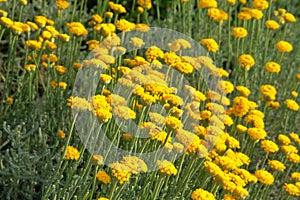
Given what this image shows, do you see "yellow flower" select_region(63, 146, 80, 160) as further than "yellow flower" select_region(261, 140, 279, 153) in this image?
No

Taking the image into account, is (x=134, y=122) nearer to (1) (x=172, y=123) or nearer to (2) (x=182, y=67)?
(2) (x=182, y=67)

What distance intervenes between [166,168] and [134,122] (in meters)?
0.51

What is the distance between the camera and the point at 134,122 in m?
2.75

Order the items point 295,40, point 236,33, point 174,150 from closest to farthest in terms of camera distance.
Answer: point 174,150, point 236,33, point 295,40

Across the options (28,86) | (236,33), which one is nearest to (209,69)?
(236,33)

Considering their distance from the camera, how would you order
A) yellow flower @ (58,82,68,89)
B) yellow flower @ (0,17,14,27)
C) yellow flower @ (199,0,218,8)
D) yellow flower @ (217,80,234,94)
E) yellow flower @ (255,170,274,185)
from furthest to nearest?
yellow flower @ (199,0,218,8), yellow flower @ (217,80,234,94), yellow flower @ (58,82,68,89), yellow flower @ (0,17,14,27), yellow flower @ (255,170,274,185)

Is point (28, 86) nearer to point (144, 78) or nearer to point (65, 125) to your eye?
point (65, 125)

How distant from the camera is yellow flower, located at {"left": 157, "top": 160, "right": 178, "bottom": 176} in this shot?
7.48ft

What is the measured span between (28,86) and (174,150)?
115cm

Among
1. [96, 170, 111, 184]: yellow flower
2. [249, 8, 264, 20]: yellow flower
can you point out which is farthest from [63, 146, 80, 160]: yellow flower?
[249, 8, 264, 20]: yellow flower

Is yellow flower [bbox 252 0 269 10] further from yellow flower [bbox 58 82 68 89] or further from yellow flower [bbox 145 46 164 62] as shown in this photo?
yellow flower [bbox 58 82 68 89]

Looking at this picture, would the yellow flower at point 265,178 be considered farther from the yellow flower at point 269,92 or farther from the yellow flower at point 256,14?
the yellow flower at point 256,14

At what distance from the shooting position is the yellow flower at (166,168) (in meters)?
2.28

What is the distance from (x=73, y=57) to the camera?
3398 mm
